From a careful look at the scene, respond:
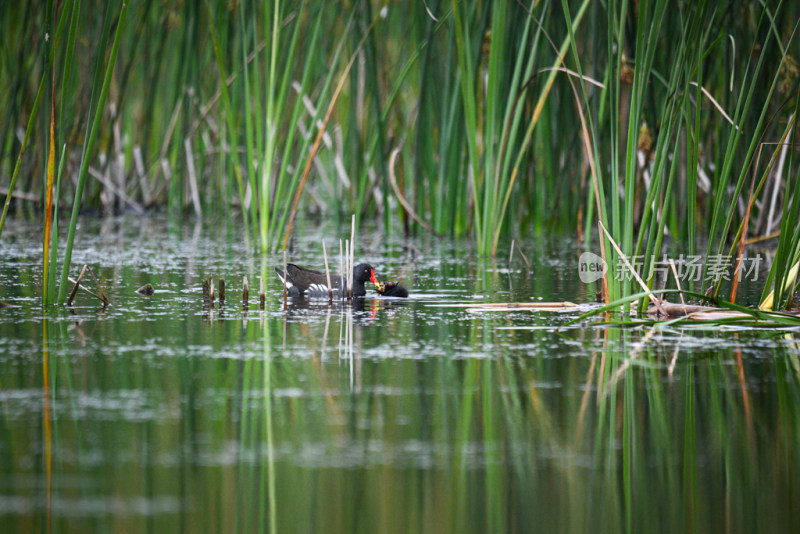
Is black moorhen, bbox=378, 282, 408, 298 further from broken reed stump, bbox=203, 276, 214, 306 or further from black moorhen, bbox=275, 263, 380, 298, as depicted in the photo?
broken reed stump, bbox=203, 276, 214, 306

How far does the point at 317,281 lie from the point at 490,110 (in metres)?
2.25

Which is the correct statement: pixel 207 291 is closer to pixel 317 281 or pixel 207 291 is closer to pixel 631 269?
pixel 317 281

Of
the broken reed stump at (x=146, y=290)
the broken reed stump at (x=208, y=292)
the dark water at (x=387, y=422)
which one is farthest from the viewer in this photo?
the broken reed stump at (x=146, y=290)

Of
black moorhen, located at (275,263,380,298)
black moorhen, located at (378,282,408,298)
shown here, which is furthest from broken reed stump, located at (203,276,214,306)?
black moorhen, located at (378,282,408,298)

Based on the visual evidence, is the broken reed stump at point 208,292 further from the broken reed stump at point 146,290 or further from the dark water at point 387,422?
the broken reed stump at point 146,290

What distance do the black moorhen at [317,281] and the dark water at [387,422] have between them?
0.82 metres

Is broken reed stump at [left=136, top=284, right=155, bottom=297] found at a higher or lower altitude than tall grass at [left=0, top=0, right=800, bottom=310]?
lower

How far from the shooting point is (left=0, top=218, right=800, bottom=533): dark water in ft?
10.1

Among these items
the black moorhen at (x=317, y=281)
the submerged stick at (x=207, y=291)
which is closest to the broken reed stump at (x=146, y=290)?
the submerged stick at (x=207, y=291)

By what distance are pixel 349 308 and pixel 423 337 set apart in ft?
4.92

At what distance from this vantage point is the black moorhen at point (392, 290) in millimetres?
7480

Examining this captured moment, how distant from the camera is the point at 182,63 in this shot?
11.3 metres

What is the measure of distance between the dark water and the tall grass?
83cm

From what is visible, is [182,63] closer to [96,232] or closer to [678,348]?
[96,232]
